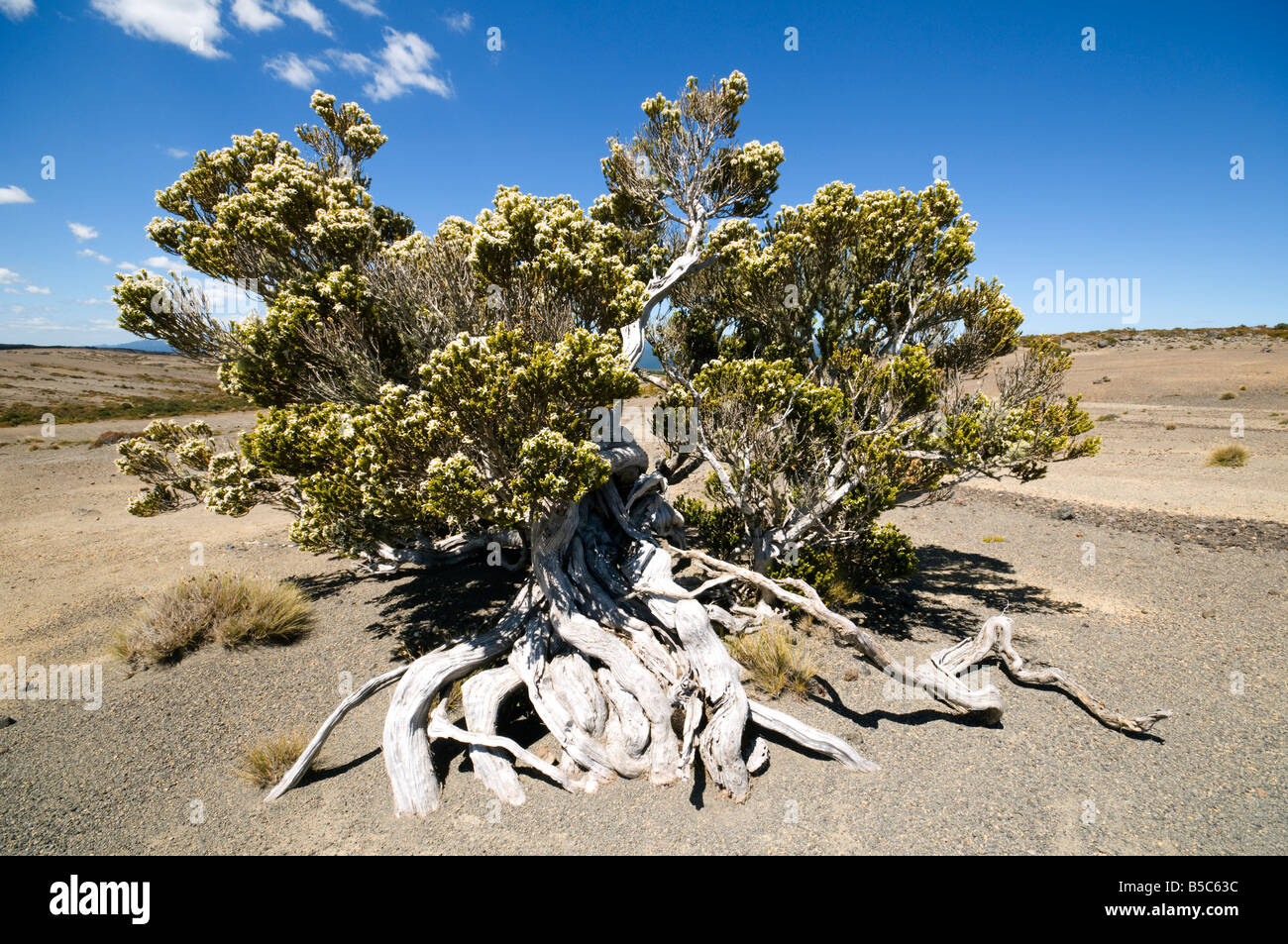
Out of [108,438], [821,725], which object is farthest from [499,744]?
[108,438]

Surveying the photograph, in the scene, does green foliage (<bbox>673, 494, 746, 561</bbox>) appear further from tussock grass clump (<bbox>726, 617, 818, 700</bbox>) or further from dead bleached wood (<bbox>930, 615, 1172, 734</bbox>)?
dead bleached wood (<bbox>930, 615, 1172, 734</bbox>)

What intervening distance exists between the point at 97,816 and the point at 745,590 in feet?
32.4

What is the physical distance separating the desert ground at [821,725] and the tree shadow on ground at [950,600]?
7 cm

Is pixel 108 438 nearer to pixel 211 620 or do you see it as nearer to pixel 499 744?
pixel 211 620

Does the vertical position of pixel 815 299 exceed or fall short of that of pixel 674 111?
it falls short

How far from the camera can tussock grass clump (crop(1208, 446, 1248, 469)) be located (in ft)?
70.6

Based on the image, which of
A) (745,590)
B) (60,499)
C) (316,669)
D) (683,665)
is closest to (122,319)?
(316,669)

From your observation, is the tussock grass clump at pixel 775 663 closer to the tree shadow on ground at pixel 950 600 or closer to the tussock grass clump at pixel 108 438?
the tree shadow on ground at pixel 950 600

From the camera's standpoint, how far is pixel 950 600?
1148cm

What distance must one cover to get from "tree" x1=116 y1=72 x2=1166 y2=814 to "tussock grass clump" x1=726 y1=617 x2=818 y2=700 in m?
0.59

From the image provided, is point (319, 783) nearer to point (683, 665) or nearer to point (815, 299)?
point (683, 665)

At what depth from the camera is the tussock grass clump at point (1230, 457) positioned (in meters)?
21.5
